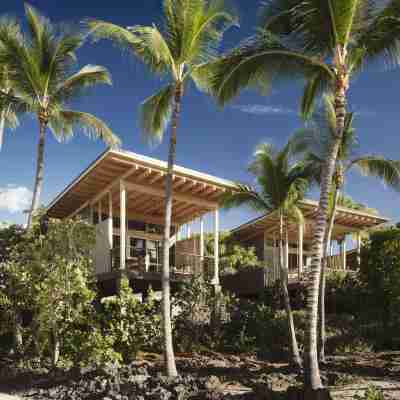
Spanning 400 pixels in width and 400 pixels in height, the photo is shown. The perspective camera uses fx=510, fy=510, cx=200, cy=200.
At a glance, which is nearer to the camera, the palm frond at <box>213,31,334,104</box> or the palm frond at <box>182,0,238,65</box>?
the palm frond at <box>213,31,334,104</box>

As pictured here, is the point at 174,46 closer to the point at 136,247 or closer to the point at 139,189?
the point at 139,189

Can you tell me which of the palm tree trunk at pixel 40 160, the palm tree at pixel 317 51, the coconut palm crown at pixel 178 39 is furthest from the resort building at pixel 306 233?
the palm tree at pixel 317 51

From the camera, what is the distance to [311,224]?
998 inches

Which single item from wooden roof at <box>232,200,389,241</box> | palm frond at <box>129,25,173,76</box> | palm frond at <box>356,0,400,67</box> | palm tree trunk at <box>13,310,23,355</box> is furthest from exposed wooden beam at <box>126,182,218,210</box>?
palm frond at <box>356,0,400,67</box>

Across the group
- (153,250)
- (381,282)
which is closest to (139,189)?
(153,250)

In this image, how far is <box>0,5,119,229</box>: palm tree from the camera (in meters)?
14.6

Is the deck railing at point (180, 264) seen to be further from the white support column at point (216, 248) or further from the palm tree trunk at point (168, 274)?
the palm tree trunk at point (168, 274)

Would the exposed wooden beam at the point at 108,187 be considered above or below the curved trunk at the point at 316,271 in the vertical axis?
above

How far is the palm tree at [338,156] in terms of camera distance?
585 inches

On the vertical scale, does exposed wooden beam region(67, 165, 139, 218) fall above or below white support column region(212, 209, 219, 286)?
above

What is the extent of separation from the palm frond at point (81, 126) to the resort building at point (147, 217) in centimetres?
78

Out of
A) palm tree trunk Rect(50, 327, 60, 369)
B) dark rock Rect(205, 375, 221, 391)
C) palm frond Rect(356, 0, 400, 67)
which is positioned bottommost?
dark rock Rect(205, 375, 221, 391)

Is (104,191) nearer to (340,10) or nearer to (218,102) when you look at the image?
(218,102)

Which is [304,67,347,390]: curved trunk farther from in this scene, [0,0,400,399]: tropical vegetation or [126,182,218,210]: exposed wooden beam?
[126,182,218,210]: exposed wooden beam
